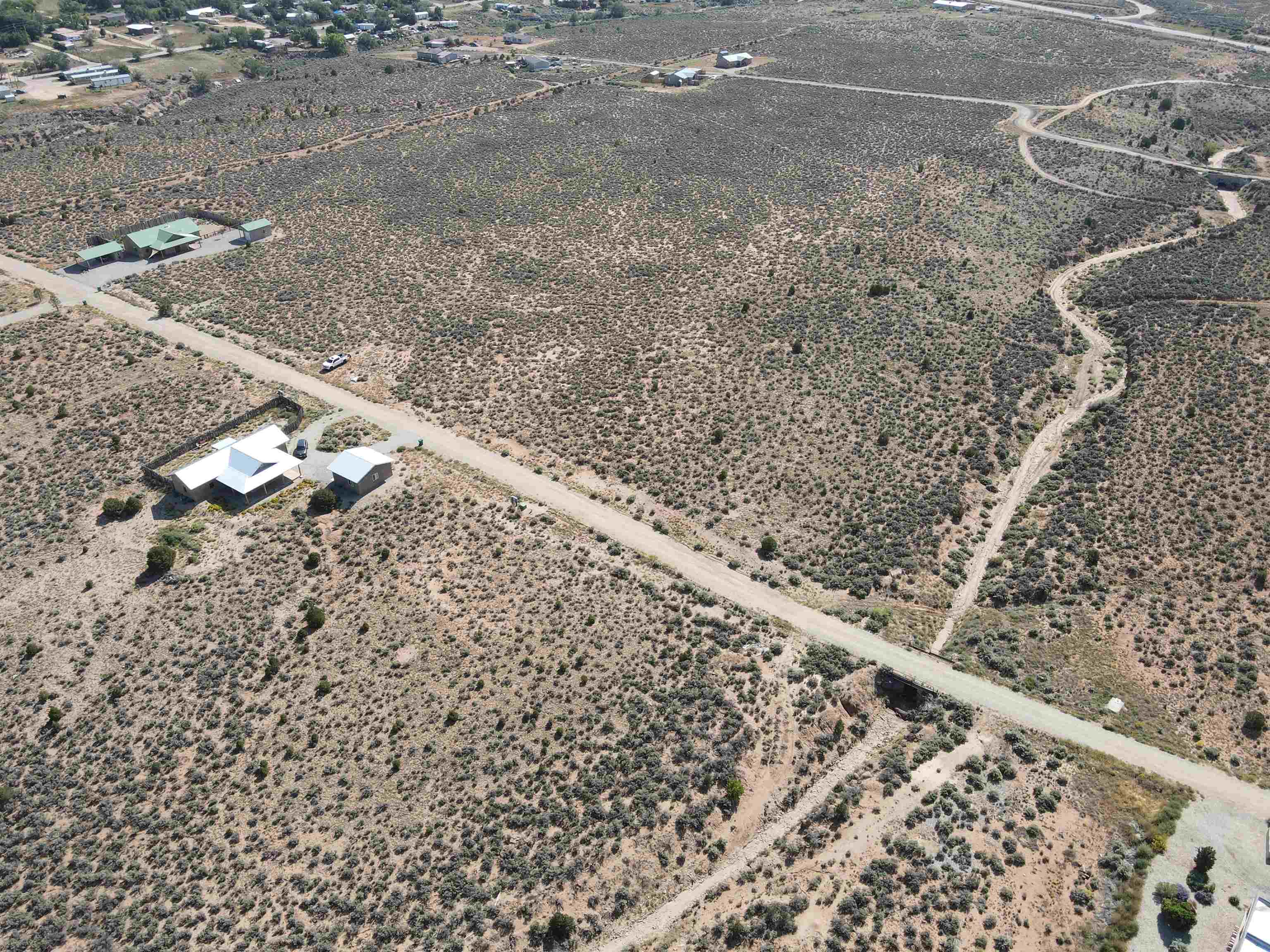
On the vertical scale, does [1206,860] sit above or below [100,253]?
below

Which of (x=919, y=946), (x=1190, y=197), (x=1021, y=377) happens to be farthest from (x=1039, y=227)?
(x=919, y=946)

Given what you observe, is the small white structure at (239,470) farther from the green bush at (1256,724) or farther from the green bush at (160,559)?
the green bush at (1256,724)

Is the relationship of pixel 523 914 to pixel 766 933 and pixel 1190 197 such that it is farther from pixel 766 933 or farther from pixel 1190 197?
pixel 1190 197

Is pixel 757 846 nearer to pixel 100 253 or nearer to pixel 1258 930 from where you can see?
pixel 1258 930

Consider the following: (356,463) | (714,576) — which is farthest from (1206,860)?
(356,463)

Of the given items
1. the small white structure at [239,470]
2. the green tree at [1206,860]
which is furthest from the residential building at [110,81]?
the green tree at [1206,860]

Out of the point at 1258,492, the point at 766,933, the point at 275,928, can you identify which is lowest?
the point at 275,928
